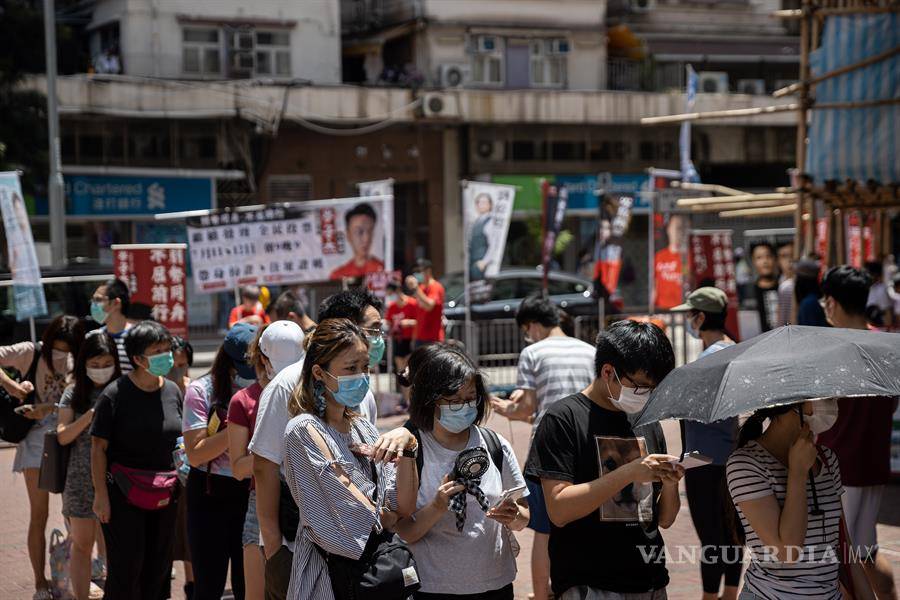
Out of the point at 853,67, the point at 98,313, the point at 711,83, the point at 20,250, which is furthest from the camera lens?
the point at 711,83

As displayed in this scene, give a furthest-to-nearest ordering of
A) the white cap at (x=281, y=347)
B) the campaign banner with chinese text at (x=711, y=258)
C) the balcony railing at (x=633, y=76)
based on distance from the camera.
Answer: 1. the balcony railing at (x=633, y=76)
2. the campaign banner with chinese text at (x=711, y=258)
3. the white cap at (x=281, y=347)

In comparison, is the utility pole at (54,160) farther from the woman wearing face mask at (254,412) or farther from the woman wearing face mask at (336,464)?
the woman wearing face mask at (336,464)

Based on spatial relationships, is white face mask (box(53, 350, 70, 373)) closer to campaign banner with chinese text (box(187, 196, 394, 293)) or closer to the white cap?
the white cap

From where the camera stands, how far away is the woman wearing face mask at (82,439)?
21.6 ft

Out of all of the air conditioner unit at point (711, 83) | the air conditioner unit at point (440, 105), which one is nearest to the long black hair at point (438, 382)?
the air conditioner unit at point (440, 105)

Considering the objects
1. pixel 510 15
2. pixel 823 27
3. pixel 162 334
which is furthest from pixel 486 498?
pixel 510 15

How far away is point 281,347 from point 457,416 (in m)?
1.27

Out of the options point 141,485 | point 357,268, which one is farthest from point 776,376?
point 357,268

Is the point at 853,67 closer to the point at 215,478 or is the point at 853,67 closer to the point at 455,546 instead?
the point at 215,478

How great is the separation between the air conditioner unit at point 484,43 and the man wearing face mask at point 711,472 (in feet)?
82.3

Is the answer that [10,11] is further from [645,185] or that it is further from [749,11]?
[749,11]

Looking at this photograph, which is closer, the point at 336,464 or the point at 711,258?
the point at 336,464

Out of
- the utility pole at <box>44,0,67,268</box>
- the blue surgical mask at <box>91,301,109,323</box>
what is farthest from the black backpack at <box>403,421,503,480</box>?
the utility pole at <box>44,0,67,268</box>

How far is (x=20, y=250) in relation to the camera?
12125 mm
